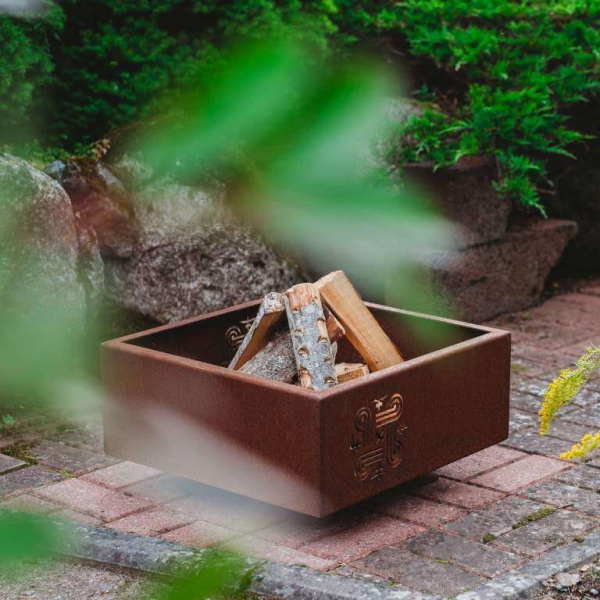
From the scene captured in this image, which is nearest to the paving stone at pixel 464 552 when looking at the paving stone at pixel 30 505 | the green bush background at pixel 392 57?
the paving stone at pixel 30 505

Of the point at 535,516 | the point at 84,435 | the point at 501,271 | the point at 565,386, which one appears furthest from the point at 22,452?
the point at 501,271

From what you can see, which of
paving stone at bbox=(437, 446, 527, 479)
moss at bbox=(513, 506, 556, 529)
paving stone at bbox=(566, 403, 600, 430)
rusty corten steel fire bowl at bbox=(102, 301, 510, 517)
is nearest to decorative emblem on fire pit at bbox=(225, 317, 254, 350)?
rusty corten steel fire bowl at bbox=(102, 301, 510, 517)

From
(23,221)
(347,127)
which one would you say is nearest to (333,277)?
(23,221)

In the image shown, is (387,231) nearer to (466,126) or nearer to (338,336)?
(466,126)

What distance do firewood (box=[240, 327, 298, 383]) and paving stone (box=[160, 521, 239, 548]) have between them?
0.50 meters

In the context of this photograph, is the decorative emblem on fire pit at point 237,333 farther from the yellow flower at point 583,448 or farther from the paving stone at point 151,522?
the yellow flower at point 583,448

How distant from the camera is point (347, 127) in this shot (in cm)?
571

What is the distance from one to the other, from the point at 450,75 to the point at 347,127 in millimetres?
950

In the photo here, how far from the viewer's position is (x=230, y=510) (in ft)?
11.2

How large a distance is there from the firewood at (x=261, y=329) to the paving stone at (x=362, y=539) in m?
0.68

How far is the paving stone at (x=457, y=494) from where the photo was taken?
3.46m

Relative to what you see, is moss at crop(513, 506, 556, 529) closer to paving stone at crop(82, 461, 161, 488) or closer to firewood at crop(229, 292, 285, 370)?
firewood at crop(229, 292, 285, 370)

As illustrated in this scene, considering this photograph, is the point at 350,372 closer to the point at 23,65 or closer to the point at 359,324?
the point at 359,324

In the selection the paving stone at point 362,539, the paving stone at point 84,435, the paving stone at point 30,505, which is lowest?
the paving stone at point 362,539
